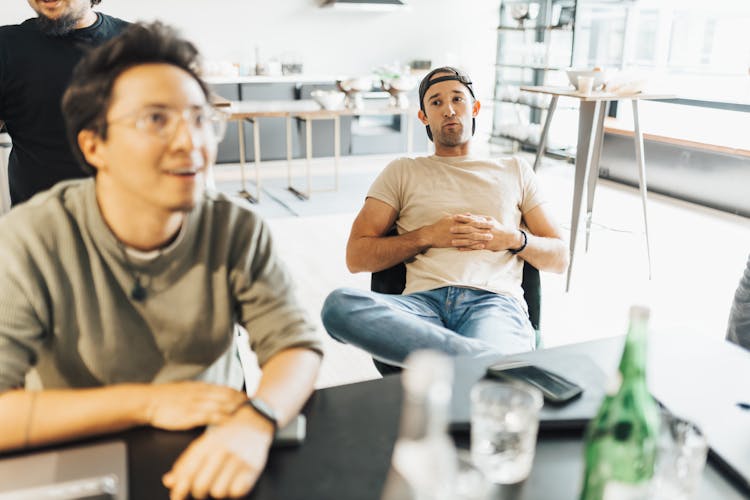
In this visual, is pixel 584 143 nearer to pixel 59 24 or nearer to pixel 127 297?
pixel 59 24

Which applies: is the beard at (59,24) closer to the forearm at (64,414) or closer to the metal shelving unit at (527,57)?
the forearm at (64,414)

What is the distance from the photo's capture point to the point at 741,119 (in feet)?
17.1

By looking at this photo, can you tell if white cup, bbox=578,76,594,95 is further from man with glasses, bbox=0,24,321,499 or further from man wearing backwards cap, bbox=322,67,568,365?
man with glasses, bbox=0,24,321,499

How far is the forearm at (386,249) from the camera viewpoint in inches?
77.1

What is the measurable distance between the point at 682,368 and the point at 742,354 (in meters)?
0.15

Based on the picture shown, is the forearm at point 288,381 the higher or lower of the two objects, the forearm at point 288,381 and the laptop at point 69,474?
the higher

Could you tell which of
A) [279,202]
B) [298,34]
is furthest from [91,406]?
[298,34]

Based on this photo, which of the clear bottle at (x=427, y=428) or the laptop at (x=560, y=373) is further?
the laptop at (x=560, y=373)

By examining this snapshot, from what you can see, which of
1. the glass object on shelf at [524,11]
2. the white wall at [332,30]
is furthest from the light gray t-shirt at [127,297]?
the glass object on shelf at [524,11]

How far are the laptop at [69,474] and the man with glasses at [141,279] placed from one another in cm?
5

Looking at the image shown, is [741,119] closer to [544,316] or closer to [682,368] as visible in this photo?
[544,316]

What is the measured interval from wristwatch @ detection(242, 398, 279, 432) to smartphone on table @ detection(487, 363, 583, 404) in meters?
0.36

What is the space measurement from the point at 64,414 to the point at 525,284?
1.48 m

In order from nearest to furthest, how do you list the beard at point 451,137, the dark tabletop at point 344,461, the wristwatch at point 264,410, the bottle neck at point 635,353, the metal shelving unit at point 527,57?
the bottle neck at point 635,353
the dark tabletop at point 344,461
the wristwatch at point 264,410
the beard at point 451,137
the metal shelving unit at point 527,57
